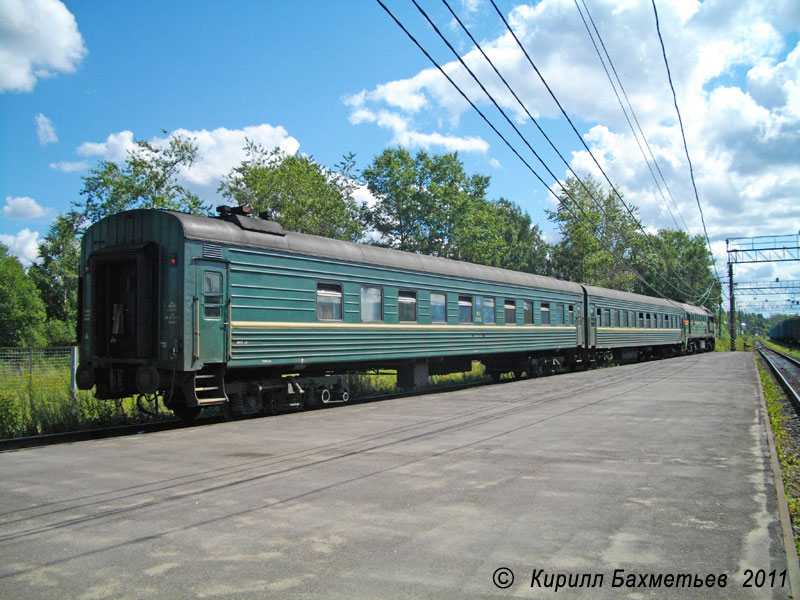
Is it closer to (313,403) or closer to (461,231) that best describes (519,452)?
(313,403)

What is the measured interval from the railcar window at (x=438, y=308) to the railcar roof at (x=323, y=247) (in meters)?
0.64

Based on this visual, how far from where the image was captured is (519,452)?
8000mm

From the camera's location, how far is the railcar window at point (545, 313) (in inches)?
861

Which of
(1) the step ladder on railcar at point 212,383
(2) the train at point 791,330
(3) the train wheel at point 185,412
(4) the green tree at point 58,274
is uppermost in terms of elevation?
(4) the green tree at point 58,274

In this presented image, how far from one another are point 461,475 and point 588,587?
2.89 meters

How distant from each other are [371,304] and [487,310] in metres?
5.43

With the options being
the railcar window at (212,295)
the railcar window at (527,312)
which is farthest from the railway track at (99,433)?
the railcar window at (527,312)

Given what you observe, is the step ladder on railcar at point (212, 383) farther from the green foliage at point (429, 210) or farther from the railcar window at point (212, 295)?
the green foliage at point (429, 210)

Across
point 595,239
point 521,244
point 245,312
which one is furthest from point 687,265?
point 245,312

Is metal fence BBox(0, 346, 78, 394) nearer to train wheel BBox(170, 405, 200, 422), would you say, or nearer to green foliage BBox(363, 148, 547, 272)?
train wheel BBox(170, 405, 200, 422)

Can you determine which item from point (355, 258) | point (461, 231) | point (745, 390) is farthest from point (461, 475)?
point (461, 231)

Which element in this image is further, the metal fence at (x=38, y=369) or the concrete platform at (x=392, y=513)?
the metal fence at (x=38, y=369)

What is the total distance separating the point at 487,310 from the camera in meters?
18.7

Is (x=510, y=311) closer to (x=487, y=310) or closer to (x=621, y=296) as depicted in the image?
(x=487, y=310)
